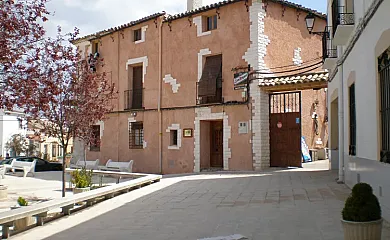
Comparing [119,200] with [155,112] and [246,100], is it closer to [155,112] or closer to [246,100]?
[246,100]

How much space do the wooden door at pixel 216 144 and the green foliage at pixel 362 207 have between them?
13673 millimetres

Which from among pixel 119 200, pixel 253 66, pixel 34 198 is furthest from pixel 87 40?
pixel 119 200

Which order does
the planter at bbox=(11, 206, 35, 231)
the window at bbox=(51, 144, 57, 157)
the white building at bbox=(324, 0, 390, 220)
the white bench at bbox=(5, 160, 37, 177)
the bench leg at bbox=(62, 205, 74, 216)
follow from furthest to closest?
the window at bbox=(51, 144, 57, 157), the white bench at bbox=(5, 160, 37, 177), the bench leg at bbox=(62, 205, 74, 216), the planter at bbox=(11, 206, 35, 231), the white building at bbox=(324, 0, 390, 220)

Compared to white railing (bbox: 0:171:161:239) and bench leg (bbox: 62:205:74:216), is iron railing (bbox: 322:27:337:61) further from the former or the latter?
bench leg (bbox: 62:205:74:216)

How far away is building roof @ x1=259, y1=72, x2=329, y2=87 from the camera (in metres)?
14.8

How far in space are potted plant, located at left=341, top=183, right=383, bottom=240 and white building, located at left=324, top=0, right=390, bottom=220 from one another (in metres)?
1.56

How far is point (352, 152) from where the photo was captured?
9.27 metres

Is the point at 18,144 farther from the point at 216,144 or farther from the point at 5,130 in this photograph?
the point at 216,144

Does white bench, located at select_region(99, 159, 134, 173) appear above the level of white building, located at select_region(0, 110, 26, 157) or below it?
below

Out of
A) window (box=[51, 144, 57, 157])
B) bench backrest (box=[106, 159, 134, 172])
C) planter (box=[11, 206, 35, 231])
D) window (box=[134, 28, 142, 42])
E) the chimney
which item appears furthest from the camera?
window (box=[51, 144, 57, 157])

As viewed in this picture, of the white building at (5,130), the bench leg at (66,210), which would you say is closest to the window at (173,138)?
the bench leg at (66,210)

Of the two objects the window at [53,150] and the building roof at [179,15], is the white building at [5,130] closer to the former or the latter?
the window at [53,150]

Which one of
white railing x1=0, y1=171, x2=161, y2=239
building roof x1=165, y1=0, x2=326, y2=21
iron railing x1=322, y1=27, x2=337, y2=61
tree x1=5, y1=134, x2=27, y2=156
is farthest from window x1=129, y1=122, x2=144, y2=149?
tree x1=5, y1=134, x2=27, y2=156

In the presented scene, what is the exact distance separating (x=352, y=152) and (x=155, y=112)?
39.1ft
